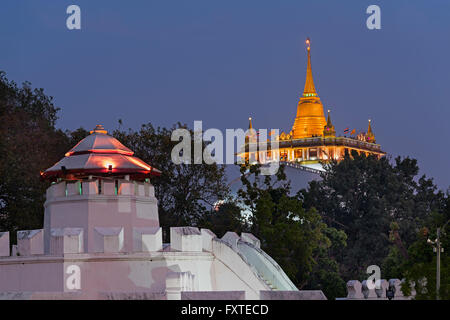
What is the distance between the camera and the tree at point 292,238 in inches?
1769

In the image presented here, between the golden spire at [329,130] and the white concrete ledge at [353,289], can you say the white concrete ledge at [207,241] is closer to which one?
the white concrete ledge at [353,289]

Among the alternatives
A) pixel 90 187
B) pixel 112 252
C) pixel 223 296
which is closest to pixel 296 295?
pixel 223 296

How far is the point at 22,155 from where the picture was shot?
137 feet

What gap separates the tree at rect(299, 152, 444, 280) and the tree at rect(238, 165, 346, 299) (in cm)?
1031

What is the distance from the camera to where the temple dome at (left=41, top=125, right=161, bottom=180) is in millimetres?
26594

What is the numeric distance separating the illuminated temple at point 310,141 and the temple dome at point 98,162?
110m

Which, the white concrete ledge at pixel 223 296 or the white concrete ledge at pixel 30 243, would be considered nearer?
the white concrete ledge at pixel 223 296

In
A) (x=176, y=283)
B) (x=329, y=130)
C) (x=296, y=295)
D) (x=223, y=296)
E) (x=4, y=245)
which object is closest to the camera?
(x=223, y=296)

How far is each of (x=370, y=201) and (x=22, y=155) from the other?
40.7 m

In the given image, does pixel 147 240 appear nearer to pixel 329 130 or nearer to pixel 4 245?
pixel 4 245

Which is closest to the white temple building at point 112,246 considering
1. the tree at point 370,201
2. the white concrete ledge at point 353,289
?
the white concrete ledge at point 353,289

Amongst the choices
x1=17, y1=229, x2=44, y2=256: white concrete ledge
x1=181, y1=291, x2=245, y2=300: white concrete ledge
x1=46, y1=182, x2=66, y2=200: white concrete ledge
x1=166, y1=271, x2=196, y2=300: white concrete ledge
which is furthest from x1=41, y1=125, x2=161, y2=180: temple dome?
x1=181, y1=291, x2=245, y2=300: white concrete ledge

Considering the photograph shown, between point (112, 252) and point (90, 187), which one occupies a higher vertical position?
point (90, 187)
